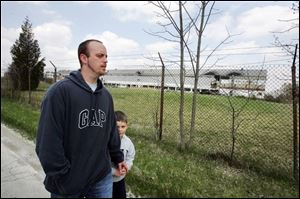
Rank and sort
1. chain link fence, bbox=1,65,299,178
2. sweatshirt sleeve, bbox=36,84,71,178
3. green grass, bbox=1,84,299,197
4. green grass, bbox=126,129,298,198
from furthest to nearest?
chain link fence, bbox=1,65,299,178 < green grass, bbox=1,84,299,197 < green grass, bbox=126,129,298,198 < sweatshirt sleeve, bbox=36,84,71,178

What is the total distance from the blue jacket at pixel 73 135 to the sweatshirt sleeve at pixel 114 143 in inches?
4.0

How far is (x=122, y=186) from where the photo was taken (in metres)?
3.31

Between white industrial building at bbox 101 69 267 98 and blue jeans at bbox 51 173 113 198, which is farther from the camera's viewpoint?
white industrial building at bbox 101 69 267 98

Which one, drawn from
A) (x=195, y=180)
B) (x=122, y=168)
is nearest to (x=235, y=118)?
(x=195, y=180)

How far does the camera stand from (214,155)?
680cm

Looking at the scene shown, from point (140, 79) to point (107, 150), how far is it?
8169 millimetres

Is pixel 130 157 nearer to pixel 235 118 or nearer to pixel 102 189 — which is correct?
pixel 102 189

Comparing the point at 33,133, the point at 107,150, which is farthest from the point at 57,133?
the point at 33,133

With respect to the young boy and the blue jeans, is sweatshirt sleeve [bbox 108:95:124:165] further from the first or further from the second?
the young boy

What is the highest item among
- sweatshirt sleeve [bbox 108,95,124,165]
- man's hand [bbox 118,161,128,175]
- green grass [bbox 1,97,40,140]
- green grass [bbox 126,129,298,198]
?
sweatshirt sleeve [bbox 108,95,124,165]

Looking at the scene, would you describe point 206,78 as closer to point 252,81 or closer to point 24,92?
Answer: point 252,81

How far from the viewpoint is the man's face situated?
242cm

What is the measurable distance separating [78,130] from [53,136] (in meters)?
0.17

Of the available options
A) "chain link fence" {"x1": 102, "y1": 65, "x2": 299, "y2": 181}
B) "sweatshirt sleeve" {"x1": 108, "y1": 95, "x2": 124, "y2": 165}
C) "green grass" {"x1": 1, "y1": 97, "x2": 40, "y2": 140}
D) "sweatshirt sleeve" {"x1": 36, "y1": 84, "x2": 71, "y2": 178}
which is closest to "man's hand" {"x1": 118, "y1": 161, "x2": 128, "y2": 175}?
"sweatshirt sleeve" {"x1": 108, "y1": 95, "x2": 124, "y2": 165}
